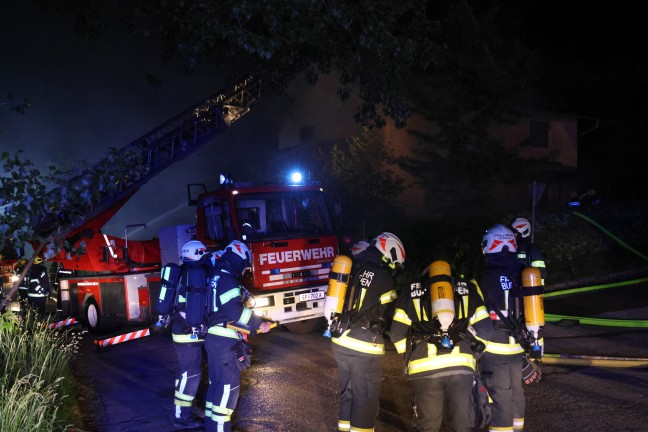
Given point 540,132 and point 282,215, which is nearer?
point 282,215

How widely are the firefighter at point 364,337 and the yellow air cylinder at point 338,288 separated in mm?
55

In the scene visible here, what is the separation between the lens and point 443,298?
162 inches

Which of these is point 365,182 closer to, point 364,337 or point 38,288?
point 38,288

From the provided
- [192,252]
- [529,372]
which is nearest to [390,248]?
[529,372]

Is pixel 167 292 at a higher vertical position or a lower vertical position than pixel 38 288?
higher

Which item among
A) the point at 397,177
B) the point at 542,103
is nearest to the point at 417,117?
the point at 397,177

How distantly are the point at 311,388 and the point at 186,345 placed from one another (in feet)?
6.26

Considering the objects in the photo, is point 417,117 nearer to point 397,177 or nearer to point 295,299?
point 397,177

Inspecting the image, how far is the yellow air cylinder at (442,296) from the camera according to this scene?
4074mm

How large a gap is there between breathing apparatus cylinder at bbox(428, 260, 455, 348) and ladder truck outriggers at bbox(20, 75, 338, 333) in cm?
451

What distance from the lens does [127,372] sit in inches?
334

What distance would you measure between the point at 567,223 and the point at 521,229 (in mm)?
8688

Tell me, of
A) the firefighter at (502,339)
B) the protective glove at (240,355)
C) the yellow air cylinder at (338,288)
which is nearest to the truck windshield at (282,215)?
the protective glove at (240,355)

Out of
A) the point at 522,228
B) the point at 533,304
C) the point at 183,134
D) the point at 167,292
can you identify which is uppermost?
the point at 183,134
